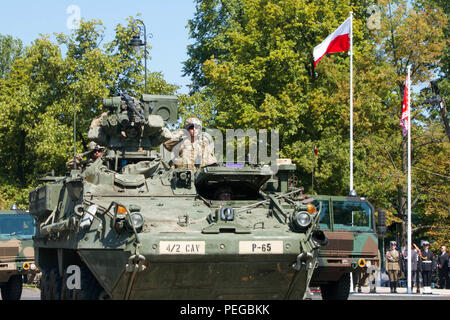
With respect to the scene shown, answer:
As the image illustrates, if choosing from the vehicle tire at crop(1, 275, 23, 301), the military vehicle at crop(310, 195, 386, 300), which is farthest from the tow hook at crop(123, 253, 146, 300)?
the vehicle tire at crop(1, 275, 23, 301)

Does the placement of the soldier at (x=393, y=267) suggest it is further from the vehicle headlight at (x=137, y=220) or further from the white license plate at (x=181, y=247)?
the vehicle headlight at (x=137, y=220)

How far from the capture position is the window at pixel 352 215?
20.7 m

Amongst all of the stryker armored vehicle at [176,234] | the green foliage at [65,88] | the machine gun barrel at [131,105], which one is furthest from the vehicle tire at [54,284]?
the green foliage at [65,88]

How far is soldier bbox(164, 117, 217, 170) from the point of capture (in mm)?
16406

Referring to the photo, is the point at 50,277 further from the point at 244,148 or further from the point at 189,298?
the point at 244,148

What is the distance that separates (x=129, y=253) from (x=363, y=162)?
2530 cm

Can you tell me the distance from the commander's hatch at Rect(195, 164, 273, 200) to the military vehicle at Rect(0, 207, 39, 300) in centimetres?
763

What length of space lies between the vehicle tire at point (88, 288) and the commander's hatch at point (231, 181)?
233cm

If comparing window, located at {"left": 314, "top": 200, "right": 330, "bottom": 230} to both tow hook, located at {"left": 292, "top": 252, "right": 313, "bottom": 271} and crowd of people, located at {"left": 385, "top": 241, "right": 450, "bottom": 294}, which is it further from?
crowd of people, located at {"left": 385, "top": 241, "right": 450, "bottom": 294}

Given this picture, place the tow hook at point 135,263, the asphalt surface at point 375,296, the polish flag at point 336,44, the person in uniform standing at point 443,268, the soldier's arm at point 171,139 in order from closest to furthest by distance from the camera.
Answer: the tow hook at point 135,263, the soldier's arm at point 171,139, the asphalt surface at point 375,296, the person in uniform standing at point 443,268, the polish flag at point 336,44

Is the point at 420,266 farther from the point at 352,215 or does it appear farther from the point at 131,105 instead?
the point at 131,105

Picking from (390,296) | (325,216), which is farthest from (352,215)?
(390,296)

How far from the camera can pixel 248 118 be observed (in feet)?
119
